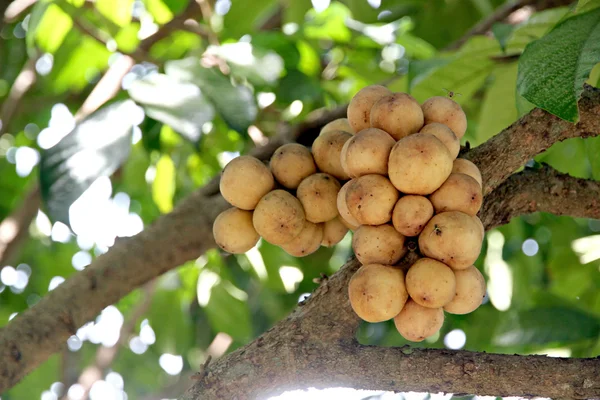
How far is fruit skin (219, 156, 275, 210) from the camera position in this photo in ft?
3.91

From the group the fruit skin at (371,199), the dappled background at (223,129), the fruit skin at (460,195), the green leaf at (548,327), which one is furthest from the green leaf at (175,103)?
the green leaf at (548,327)

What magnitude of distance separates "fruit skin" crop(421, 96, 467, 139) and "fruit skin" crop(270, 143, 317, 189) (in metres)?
0.24

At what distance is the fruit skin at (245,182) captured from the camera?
119cm

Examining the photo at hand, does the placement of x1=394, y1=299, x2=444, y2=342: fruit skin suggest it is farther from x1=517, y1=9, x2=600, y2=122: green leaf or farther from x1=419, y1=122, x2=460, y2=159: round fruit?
x1=517, y1=9, x2=600, y2=122: green leaf

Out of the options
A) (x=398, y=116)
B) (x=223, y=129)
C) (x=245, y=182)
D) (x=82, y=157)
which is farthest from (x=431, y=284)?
(x=223, y=129)

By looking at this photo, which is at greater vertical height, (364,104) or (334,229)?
(364,104)

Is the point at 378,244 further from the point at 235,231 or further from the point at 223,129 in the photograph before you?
the point at 223,129

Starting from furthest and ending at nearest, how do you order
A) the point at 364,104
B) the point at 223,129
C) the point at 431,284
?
the point at 223,129 < the point at 364,104 < the point at 431,284

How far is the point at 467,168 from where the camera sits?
1079 mm

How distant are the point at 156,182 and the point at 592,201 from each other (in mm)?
1480

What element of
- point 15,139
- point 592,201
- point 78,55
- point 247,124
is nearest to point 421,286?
point 592,201

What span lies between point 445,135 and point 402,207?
15 centimetres

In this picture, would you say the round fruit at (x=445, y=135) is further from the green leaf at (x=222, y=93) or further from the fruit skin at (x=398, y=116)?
the green leaf at (x=222, y=93)

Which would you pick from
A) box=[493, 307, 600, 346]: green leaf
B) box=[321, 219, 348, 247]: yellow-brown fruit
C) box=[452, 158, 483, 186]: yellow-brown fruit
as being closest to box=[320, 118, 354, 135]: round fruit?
box=[321, 219, 348, 247]: yellow-brown fruit
